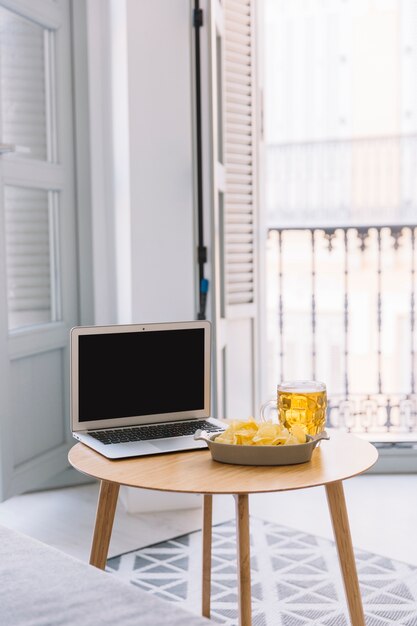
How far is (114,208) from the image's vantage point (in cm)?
296

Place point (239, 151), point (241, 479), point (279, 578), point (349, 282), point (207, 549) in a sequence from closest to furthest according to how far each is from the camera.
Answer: point (241, 479), point (207, 549), point (279, 578), point (239, 151), point (349, 282)

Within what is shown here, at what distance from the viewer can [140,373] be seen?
5.56 ft

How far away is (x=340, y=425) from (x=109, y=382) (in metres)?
2.28

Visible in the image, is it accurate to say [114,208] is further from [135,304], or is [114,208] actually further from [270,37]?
[270,37]

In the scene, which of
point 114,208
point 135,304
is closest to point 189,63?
point 114,208

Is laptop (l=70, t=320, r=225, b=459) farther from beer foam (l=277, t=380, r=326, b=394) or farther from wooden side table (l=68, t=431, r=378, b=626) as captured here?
beer foam (l=277, t=380, r=326, b=394)

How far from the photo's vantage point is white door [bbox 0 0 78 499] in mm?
2617

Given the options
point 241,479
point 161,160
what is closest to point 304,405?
point 241,479

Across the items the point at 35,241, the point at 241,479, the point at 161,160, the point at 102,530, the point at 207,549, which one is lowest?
the point at 207,549

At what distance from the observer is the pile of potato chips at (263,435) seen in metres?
1.47

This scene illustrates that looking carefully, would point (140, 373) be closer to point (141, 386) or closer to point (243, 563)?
point (141, 386)

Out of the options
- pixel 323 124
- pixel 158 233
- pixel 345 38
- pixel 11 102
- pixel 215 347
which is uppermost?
pixel 345 38

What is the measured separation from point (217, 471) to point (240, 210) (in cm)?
177

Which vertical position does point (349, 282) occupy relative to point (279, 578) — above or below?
above
